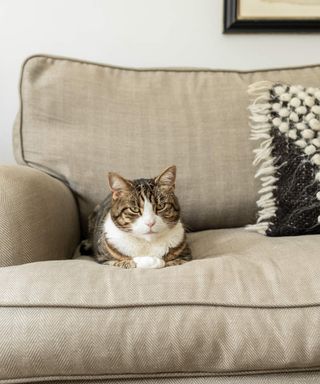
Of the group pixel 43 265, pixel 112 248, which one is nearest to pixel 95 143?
pixel 112 248

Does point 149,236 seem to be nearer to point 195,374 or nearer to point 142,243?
point 142,243

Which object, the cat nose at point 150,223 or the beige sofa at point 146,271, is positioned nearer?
the beige sofa at point 146,271

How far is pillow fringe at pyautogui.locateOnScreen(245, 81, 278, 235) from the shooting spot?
1.22m

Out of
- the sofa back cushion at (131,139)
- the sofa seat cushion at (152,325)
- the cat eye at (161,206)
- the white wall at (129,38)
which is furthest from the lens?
the white wall at (129,38)

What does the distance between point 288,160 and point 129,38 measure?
30.8 inches

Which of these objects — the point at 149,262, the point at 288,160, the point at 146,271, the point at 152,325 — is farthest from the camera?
the point at 288,160

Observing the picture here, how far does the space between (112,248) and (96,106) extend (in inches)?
18.9

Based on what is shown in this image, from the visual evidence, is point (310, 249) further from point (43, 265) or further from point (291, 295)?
point (43, 265)

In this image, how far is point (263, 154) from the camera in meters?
1.25

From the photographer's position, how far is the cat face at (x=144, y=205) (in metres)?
0.99

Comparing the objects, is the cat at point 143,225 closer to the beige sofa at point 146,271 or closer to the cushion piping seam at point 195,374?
the beige sofa at point 146,271

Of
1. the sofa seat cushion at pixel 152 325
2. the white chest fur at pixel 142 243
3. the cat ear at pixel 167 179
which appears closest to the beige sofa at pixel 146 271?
the sofa seat cushion at pixel 152 325

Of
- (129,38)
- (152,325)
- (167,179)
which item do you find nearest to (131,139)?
(167,179)

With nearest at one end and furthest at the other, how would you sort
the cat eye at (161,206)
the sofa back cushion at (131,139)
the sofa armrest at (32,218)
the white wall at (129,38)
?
the sofa armrest at (32,218), the cat eye at (161,206), the sofa back cushion at (131,139), the white wall at (129,38)
